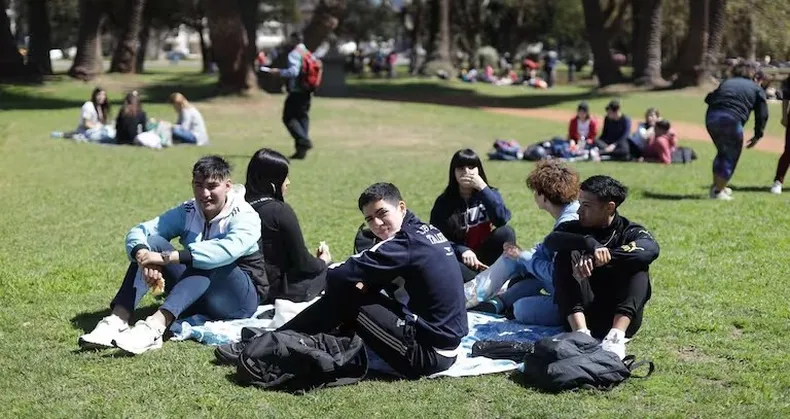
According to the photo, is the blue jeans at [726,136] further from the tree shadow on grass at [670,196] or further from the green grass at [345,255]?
the tree shadow on grass at [670,196]

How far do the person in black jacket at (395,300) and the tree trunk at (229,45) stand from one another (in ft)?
63.9

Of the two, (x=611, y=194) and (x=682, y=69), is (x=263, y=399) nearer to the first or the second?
(x=611, y=194)

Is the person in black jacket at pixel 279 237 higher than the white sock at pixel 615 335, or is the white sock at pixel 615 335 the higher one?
the person in black jacket at pixel 279 237

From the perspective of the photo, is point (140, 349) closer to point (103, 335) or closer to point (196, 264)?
point (103, 335)

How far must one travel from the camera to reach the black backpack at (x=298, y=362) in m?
5.17

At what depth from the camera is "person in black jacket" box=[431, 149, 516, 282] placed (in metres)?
7.23

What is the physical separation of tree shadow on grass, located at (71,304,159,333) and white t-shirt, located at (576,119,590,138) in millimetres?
10745

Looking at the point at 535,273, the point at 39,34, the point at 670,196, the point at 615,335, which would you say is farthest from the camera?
the point at 39,34

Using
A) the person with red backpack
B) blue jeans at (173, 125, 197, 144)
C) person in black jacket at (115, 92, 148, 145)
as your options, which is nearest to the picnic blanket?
the person with red backpack

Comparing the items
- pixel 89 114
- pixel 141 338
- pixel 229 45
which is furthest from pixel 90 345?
pixel 229 45

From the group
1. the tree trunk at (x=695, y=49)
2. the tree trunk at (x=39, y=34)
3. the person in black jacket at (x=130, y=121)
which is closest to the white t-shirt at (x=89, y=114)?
the person in black jacket at (x=130, y=121)

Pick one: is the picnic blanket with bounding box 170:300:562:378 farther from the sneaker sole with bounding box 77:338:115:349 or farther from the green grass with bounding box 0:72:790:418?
the sneaker sole with bounding box 77:338:115:349

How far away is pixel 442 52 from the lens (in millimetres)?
40344

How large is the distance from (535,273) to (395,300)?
1376 millimetres
